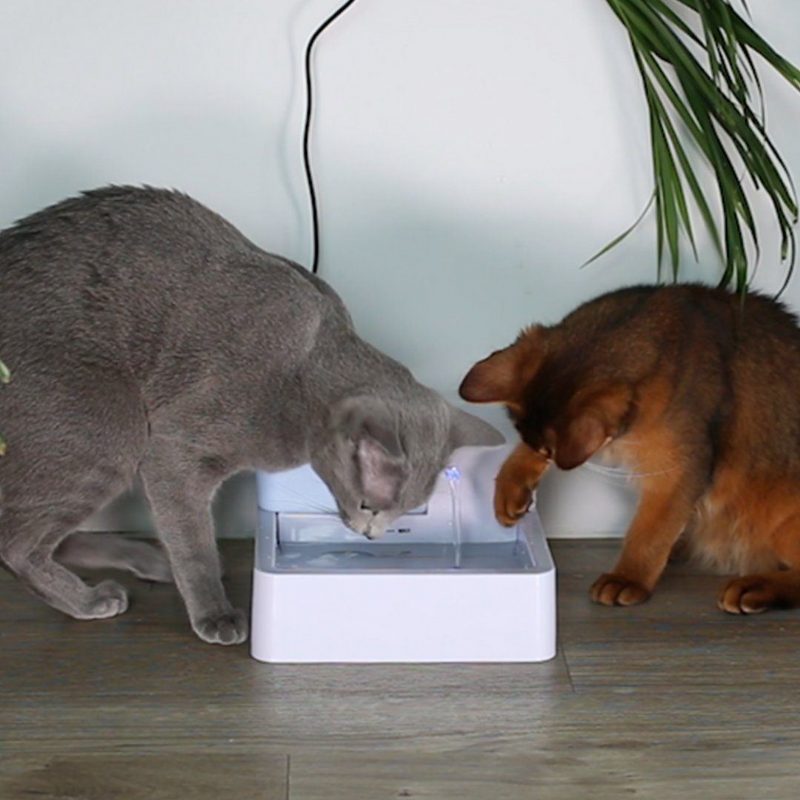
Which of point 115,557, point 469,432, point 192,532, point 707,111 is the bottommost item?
point 115,557

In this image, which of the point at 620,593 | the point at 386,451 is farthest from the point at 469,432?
the point at 620,593

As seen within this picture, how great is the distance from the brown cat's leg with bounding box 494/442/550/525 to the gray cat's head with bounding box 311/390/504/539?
0.07 metres

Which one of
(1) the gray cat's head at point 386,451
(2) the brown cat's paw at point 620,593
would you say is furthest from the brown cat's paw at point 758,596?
(1) the gray cat's head at point 386,451

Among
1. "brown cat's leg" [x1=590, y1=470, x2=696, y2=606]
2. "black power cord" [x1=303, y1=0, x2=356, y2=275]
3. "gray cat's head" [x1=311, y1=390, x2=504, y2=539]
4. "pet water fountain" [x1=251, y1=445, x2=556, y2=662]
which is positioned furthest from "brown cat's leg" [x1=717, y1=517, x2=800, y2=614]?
"black power cord" [x1=303, y1=0, x2=356, y2=275]

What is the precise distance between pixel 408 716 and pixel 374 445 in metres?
0.32

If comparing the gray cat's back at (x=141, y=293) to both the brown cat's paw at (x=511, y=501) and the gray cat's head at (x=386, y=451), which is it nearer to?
the gray cat's head at (x=386, y=451)

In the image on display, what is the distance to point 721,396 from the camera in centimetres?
198

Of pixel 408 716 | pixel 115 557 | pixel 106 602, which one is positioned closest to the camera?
pixel 408 716

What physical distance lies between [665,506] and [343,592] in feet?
1.47

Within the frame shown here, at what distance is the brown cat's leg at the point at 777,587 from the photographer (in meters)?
2.00

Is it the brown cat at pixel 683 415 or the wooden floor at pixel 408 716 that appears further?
the brown cat at pixel 683 415

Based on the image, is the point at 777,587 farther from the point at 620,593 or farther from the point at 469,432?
the point at 469,432

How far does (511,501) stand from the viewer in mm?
2027

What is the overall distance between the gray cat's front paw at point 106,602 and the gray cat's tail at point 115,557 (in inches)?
3.6
